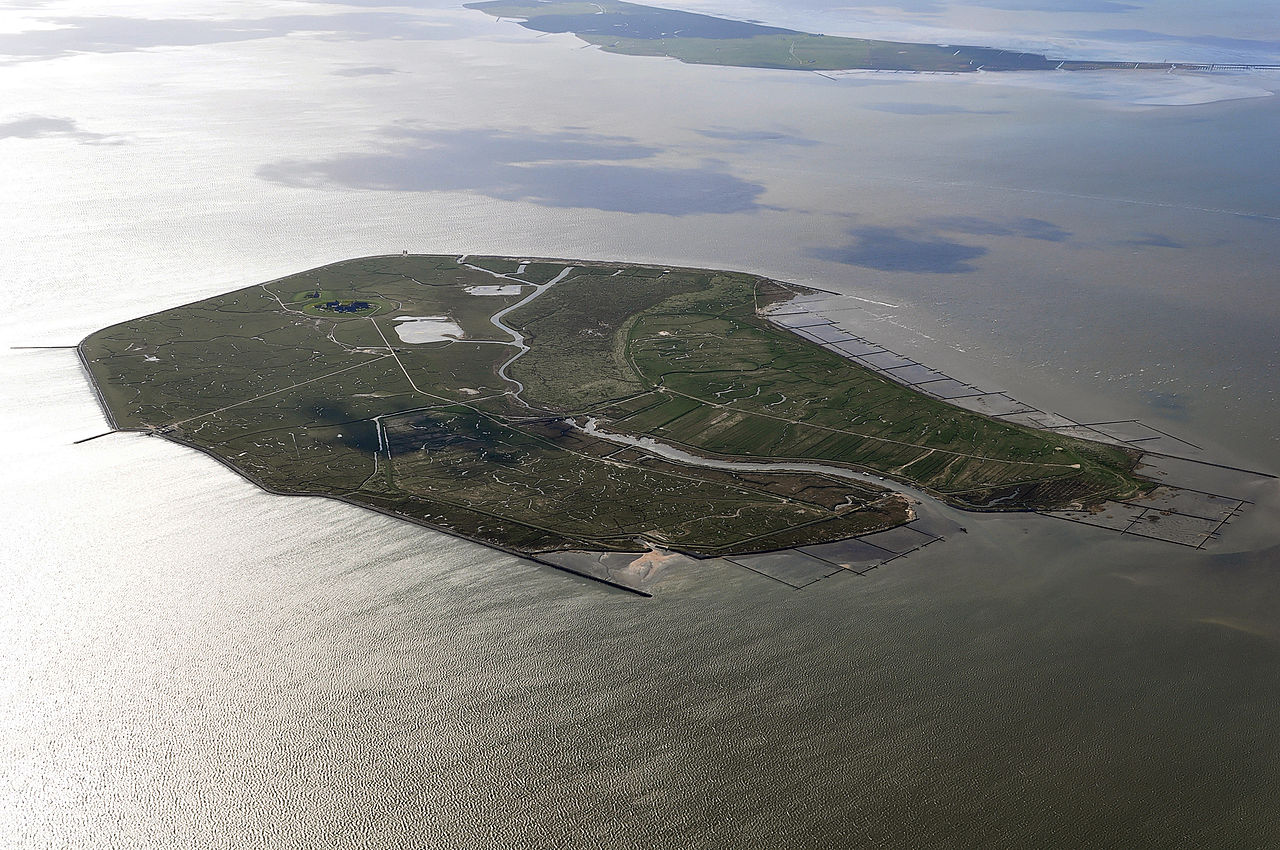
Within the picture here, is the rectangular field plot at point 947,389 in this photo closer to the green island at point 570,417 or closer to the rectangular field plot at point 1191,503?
the green island at point 570,417

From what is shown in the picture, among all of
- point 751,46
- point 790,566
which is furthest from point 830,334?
point 751,46

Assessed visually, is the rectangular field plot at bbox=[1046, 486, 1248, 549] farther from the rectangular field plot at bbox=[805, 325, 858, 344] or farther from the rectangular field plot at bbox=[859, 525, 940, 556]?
the rectangular field plot at bbox=[805, 325, 858, 344]

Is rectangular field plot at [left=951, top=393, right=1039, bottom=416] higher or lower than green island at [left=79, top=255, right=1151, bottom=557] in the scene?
higher

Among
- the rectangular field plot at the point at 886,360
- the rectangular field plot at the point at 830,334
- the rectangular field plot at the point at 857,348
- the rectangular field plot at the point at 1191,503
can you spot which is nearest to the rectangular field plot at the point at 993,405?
the rectangular field plot at the point at 886,360

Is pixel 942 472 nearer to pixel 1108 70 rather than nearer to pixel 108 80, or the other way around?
pixel 1108 70

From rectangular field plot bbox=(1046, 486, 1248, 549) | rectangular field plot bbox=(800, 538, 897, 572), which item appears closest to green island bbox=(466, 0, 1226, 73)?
rectangular field plot bbox=(1046, 486, 1248, 549)

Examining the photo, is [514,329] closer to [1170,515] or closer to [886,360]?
[886,360]
